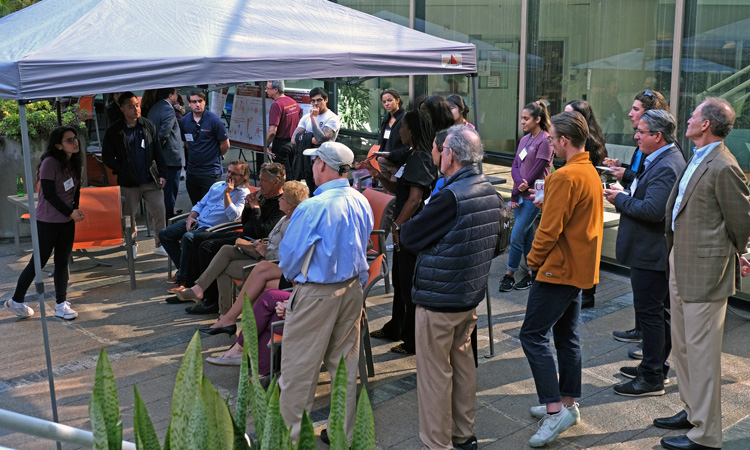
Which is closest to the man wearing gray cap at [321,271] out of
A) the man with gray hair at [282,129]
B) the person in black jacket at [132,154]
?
the person in black jacket at [132,154]

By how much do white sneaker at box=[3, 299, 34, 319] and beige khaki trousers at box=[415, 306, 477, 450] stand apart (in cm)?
407

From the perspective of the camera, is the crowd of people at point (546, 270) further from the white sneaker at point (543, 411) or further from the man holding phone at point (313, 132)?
the man holding phone at point (313, 132)

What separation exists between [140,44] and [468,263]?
271 centimetres

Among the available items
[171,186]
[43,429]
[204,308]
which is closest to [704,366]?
[43,429]

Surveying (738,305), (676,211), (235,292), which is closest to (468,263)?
(676,211)

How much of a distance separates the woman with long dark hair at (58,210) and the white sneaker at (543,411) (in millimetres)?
4066

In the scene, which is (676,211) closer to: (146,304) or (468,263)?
(468,263)

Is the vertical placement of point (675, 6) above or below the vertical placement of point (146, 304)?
above

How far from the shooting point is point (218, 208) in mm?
7129

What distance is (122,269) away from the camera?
8.23m

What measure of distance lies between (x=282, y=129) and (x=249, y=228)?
427 centimetres

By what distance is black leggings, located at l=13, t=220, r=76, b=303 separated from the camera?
6.60 meters

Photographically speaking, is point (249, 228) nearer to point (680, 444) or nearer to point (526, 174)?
point (526, 174)

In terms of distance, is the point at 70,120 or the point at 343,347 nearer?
the point at 343,347
